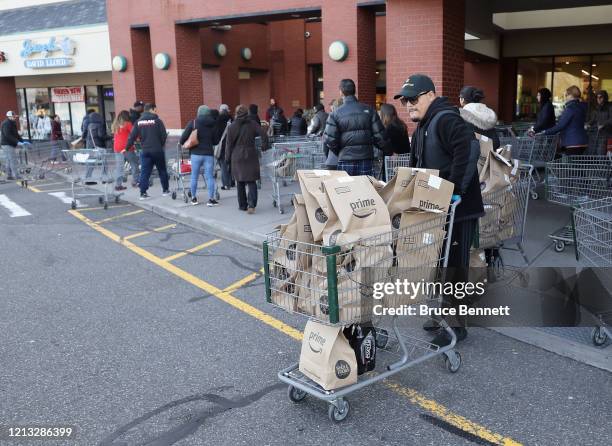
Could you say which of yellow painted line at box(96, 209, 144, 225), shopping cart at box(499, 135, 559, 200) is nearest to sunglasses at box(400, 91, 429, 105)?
shopping cart at box(499, 135, 559, 200)

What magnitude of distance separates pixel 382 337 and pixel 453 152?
154 cm

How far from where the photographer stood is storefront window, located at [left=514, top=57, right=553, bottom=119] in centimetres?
1952

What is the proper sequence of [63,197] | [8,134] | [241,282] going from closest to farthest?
[241,282]
[63,197]
[8,134]

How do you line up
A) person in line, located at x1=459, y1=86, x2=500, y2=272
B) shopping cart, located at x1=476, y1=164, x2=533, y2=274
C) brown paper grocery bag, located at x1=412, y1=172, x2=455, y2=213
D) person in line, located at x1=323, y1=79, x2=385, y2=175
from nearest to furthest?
brown paper grocery bag, located at x1=412, y1=172, x2=455, y2=213 < shopping cart, located at x1=476, y1=164, x2=533, y2=274 < person in line, located at x1=459, y1=86, x2=500, y2=272 < person in line, located at x1=323, y1=79, x2=385, y2=175

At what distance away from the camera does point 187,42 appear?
56.0 feet

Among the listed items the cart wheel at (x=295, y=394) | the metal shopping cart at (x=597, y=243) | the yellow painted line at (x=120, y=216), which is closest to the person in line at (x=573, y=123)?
the metal shopping cart at (x=597, y=243)

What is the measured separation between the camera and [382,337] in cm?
471

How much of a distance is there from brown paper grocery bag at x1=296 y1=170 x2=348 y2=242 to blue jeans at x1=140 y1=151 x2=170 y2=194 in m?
8.98

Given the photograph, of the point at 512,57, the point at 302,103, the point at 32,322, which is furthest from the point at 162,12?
the point at 32,322

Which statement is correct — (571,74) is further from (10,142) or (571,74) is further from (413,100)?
(10,142)

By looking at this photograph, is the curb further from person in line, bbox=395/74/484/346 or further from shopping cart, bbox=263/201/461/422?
shopping cart, bbox=263/201/461/422

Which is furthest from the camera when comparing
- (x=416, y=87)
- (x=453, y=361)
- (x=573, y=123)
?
(x=573, y=123)

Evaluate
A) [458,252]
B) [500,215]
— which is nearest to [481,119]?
[500,215]

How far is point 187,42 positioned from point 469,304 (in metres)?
14.1
